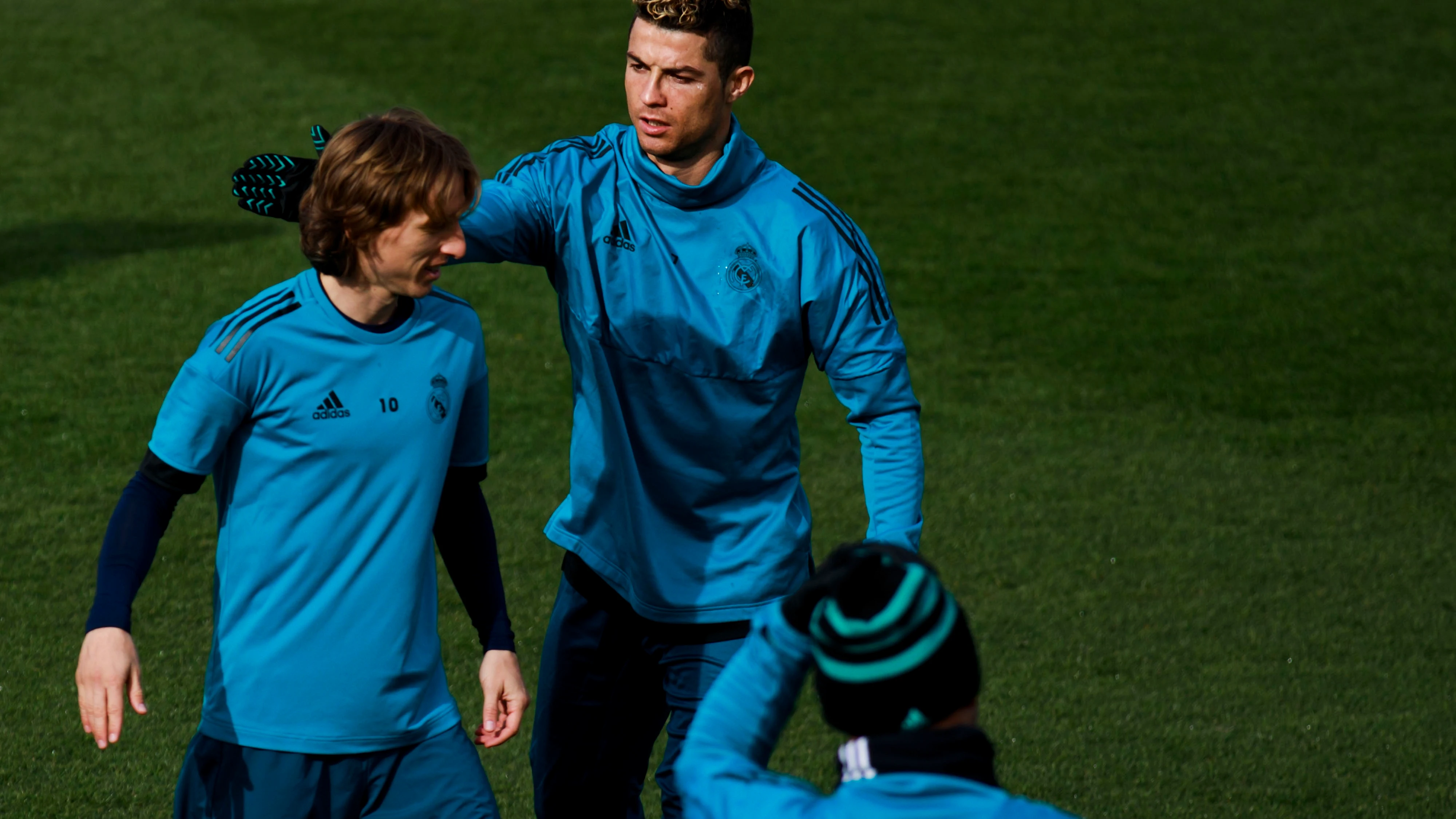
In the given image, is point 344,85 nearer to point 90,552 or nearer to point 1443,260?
point 90,552

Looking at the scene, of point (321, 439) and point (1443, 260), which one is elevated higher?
point (321, 439)

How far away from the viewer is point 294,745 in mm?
2631

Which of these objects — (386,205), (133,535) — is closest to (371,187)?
(386,205)

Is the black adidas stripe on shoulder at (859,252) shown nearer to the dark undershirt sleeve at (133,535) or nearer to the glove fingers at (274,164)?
the glove fingers at (274,164)

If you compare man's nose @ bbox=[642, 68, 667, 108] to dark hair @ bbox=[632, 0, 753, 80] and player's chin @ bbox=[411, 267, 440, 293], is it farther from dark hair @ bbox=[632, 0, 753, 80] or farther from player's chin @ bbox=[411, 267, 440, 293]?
player's chin @ bbox=[411, 267, 440, 293]

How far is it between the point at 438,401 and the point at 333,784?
674 mm

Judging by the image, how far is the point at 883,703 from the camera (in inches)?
69.7

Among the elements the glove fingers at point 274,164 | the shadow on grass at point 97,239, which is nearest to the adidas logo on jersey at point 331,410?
the glove fingers at point 274,164

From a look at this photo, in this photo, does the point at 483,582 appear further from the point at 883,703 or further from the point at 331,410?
the point at 883,703

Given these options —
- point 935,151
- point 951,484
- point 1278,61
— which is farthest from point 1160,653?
point 1278,61

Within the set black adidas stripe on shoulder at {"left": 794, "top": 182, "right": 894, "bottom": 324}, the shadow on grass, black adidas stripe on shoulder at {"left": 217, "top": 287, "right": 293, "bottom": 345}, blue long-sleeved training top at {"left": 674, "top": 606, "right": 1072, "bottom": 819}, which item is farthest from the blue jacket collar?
the shadow on grass

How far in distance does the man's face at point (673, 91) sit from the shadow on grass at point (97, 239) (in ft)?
21.2

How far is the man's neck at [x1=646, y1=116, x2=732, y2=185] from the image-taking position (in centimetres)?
329

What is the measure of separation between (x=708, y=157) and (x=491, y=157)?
7838 mm
